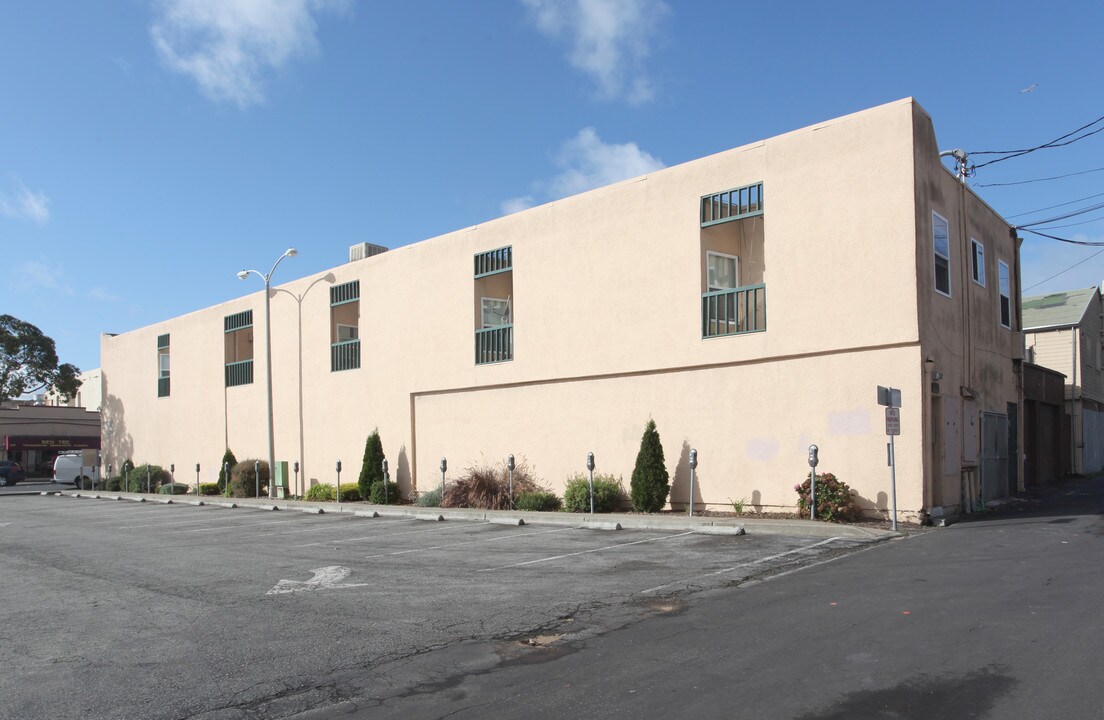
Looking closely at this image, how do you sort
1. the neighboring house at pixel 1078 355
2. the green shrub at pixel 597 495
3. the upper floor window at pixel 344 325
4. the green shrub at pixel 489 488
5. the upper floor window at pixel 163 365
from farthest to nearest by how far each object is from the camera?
the upper floor window at pixel 163 365 → the neighboring house at pixel 1078 355 → the upper floor window at pixel 344 325 → the green shrub at pixel 489 488 → the green shrub at pixel 597 495

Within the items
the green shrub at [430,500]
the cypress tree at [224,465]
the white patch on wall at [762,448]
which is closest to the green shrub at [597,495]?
the white patch on wall at [762,448]

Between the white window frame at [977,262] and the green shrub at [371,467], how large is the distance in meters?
16.9

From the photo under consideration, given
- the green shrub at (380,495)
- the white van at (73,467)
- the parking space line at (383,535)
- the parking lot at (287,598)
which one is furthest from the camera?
the white van at (73,467)

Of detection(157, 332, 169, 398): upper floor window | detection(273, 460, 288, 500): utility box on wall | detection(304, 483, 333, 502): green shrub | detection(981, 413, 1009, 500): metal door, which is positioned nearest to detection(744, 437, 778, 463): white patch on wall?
detection(981, 413, 1009, 500): metal door

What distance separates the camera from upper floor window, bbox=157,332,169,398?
130ft

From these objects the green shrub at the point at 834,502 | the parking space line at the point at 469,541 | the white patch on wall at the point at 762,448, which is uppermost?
the white patch on wall at the point at 762,448

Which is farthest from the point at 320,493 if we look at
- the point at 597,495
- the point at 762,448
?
the point at 762,448

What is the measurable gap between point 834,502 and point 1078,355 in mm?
20423

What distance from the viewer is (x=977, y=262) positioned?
18969 millimetres

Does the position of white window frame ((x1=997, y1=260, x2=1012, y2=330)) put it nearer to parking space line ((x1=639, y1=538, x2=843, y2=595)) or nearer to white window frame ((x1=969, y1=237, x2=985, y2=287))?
white window frame ((x1=969, y1=237, x2=985, y2=287))

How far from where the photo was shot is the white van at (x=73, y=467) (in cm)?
4534

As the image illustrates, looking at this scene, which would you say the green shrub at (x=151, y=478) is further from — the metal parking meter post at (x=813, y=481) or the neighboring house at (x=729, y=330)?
the metal parking meter post at (x=813, y=481)

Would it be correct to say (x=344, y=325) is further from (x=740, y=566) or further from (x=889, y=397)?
(x=740, y=566)

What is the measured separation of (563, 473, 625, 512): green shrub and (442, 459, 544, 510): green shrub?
5.79 ft
